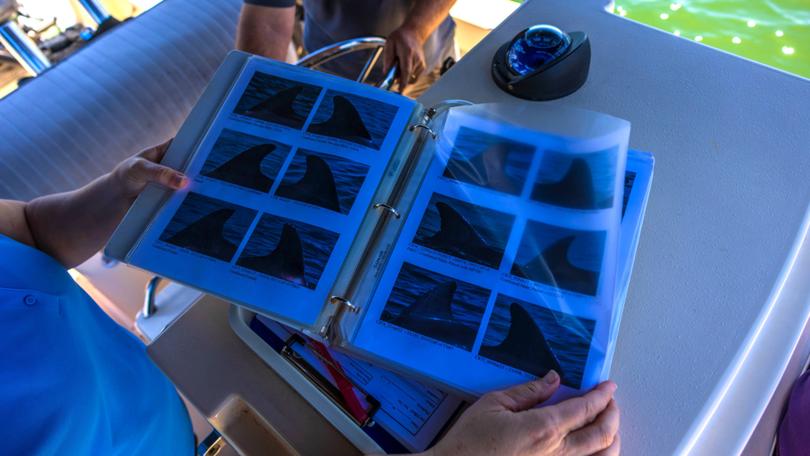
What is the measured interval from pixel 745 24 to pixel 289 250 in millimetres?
2428

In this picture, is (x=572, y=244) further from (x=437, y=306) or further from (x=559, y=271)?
(x=437, y=306)

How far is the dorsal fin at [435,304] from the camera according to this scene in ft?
1.44

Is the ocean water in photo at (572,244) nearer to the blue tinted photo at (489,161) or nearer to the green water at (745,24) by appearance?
the blue tinted photo at (489,161)

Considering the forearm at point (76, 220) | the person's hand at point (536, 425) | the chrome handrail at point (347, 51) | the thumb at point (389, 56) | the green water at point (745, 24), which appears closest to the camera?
the person's hand at point (536, 425)

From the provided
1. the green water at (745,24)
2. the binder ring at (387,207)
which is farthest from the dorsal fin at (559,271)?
the green water at (745,24)

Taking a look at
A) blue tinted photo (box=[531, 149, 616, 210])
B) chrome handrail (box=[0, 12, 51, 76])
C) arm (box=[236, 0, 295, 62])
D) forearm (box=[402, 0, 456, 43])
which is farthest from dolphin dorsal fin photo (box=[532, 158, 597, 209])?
chrome handrail (box=[0, 12, 51, 76])

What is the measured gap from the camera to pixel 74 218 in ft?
2.02

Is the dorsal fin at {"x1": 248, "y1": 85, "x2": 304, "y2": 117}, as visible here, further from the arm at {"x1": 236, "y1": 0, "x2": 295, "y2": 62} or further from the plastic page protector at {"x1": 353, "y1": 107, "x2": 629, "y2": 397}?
the arm at {"x1": 236, "y1": 0, "x2": 295, "y2": 62}

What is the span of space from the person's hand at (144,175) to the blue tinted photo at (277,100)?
3.9 inches

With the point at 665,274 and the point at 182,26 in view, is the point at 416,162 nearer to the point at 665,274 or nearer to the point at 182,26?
the point at 665,274

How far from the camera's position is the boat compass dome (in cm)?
62

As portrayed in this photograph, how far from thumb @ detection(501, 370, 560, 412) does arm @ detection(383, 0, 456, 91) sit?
25.4 inches

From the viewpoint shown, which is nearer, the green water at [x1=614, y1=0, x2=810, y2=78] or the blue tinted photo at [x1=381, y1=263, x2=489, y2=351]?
the blue tinted photo at [x1=381, y1=263, x2=489, y2=351]

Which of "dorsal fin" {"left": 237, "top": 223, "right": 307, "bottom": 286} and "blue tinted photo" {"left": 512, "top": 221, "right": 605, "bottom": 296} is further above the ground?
"blue tinted photo" {"left": 512, "top": 221, "right": 605, "bottom": 296}
